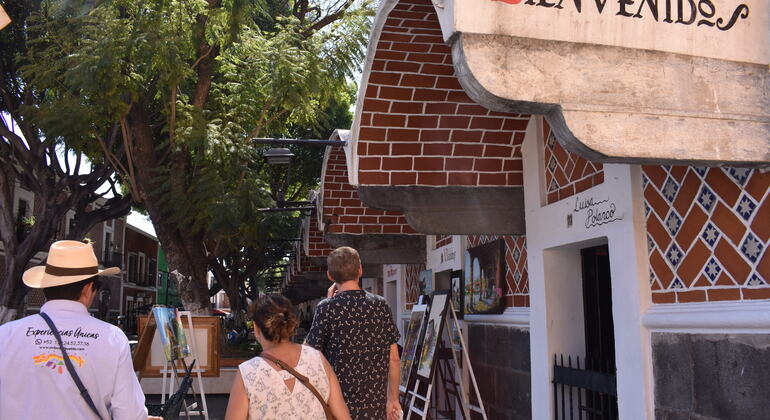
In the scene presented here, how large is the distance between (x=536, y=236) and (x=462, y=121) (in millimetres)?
1176

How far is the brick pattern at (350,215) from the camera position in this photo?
11.1m

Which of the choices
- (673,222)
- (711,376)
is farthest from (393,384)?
(673,222)

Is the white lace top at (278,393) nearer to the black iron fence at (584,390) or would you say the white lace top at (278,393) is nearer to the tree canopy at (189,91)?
the black iron fence at (584,390)

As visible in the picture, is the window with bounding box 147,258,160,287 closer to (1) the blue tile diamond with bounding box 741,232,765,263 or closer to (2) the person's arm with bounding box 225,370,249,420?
(2) the person's arm with bounding box 225,370,249,420

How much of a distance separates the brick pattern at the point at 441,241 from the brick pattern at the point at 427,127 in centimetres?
281

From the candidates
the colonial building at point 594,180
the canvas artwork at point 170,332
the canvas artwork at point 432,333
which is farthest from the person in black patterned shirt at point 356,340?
the canvas artwork at point 170,332

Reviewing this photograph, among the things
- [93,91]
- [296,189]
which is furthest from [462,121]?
[296,189]

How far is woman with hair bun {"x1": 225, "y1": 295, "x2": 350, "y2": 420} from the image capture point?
325 centimetres

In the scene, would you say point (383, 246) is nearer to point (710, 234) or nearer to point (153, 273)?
point (710, 234)

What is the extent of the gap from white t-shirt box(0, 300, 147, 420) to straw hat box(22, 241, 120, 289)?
0.55 feet

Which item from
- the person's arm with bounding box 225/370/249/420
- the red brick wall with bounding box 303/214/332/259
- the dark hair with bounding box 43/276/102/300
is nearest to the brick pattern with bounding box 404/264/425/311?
the red brick wall with bounding box 303/214/332/259

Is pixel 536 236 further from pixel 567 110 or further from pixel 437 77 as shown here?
pixel 567 110

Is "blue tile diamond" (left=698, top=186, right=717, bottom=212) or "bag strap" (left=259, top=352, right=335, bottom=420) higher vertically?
"blue tile diamond" (left=698, top=186, right=717, bottom=212)

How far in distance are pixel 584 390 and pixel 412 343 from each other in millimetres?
2643
